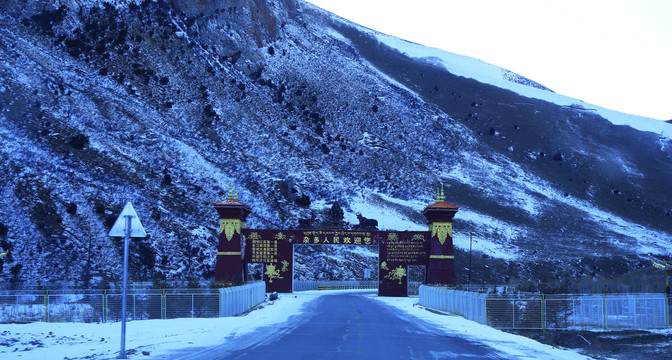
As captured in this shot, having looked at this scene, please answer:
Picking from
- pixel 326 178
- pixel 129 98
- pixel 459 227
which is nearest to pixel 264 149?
pixel 326 178

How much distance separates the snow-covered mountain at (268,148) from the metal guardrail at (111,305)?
22235 mm

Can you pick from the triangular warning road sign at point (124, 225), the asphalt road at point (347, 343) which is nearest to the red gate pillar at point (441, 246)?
the asphalt road at point (347, 343)

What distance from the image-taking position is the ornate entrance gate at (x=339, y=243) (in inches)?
1978

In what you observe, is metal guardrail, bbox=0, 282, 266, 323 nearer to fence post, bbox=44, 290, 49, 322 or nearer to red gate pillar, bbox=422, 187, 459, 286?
fence post, bbox=44, 290, 49, 322

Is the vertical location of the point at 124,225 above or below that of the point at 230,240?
above

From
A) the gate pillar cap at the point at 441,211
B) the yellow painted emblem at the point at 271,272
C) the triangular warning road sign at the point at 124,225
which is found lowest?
the yellow painted emblem at the point at 271,272

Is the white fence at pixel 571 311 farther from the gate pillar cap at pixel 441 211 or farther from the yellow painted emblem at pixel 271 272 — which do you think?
the yellow painted emblem at pixel 271 272

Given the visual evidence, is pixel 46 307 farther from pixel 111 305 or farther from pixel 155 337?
pixel 155 337

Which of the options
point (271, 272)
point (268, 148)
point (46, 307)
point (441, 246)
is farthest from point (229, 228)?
point (268, 148)

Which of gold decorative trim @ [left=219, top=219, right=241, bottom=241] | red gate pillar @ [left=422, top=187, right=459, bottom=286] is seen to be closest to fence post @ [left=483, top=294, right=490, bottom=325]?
red gate pillar @ [left=422, top=187, right=459, bottom=286]

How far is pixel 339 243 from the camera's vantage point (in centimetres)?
5422

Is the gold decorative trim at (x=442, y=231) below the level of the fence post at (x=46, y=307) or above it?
above

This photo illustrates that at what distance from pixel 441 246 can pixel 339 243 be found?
818 centimetres

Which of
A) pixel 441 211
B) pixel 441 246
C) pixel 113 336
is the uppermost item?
pixel 441 211
